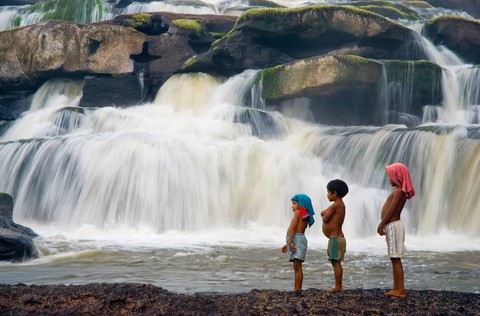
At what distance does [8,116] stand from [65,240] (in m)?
11.5

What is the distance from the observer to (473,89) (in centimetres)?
1995

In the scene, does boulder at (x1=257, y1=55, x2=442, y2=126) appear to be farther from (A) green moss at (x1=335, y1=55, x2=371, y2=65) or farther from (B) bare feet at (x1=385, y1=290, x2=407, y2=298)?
(B) bare feet at (x1=385, y1=290, x2=407, y2=298)

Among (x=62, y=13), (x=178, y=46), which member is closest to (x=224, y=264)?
(x=178, y=46)

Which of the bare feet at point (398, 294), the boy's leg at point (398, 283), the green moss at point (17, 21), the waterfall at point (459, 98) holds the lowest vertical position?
the bare feet at point (398, 294)

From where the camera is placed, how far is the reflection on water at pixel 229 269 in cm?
800

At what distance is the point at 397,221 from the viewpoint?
19.5ft

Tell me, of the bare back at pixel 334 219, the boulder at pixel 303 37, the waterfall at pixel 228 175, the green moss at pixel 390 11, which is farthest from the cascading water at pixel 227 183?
the green moss at pixel 390 11

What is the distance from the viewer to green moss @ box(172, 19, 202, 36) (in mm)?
24188

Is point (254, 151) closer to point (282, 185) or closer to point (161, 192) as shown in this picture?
point (282, 185)

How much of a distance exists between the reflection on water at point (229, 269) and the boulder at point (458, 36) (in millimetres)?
13487

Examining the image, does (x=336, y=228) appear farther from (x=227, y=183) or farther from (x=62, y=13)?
(x=62, y=13)

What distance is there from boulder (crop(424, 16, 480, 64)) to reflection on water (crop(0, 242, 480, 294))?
1349 cm

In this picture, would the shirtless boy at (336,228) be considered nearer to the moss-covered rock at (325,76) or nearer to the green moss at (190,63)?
the moss-covered rock at (325,76)

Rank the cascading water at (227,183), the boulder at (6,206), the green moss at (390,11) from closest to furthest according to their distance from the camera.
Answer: the cascading water at (227,183) < the boulder at (6,206) < the green moss at (390,11)
